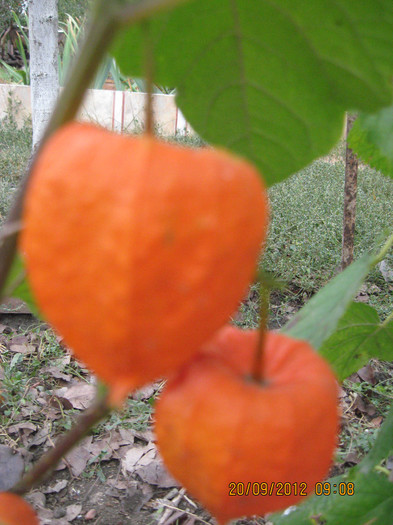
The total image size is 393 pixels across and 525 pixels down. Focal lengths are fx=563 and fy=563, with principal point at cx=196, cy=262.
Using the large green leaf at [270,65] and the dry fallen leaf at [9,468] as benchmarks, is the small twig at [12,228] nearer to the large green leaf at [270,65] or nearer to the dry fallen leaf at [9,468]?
the large green leaf at [270,65]

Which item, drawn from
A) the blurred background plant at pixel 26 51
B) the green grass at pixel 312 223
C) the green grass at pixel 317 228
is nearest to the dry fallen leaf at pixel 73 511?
the green grass at pixel 312 223

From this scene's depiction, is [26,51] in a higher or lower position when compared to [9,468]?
higher

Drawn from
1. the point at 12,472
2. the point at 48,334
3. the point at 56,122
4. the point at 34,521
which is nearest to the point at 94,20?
the point at 56,122

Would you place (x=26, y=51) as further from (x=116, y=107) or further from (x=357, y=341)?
(x=357, y=341)

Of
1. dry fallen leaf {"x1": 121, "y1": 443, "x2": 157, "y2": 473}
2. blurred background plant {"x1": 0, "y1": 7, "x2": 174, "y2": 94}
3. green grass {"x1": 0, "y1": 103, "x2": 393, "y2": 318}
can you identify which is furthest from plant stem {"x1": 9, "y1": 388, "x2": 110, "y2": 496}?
blurred background plant {"x1": 0, "y1": 7, "x2": 174, "y2": 94}

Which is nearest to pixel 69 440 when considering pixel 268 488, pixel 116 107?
pixel 268 488

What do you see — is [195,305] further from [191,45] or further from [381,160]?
[381,160]
